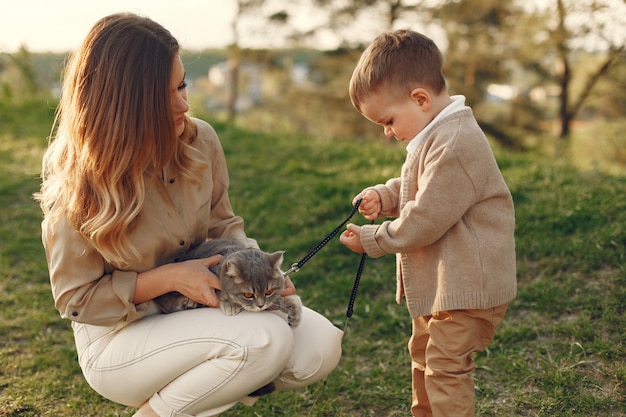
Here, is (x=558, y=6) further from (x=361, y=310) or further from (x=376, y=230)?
(x=376, y=230)

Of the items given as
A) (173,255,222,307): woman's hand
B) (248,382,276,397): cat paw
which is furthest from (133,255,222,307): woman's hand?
(248,382,276,397): cat paw

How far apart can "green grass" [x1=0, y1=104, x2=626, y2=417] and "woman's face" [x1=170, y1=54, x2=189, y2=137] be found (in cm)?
153

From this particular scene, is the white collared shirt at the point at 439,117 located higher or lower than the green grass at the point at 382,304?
higher

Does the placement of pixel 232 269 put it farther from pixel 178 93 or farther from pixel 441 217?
pixel 441 217

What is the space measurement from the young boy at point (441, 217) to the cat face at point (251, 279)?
40 centimetres

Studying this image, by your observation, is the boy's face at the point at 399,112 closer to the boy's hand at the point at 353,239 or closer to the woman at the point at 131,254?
the boy's hand at the point at 353,239

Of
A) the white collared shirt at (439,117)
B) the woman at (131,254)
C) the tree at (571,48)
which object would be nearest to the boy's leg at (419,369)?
the woman at (131,254)

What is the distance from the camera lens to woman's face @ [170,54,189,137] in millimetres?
2527

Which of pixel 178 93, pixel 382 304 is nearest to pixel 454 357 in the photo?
pixel 178 93

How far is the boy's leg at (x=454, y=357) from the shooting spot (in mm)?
2471

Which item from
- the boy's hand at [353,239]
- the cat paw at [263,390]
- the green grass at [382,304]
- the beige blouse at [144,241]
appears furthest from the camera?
the green grass at [382,304]

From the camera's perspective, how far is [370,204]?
2760mm

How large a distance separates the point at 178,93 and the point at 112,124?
0.30m

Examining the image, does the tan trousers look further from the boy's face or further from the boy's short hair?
the boy's short hair
